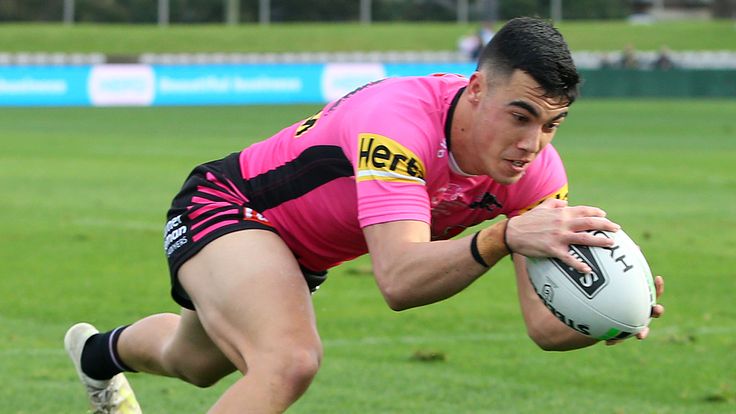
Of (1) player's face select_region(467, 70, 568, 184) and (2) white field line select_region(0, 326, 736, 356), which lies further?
(2) white field line select_region(0, 326, 736, 356)

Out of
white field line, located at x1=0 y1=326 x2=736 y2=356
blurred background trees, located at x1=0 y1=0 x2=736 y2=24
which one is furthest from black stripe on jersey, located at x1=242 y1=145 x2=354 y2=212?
blurred background trees, located at x1=0 y1=0 x2=736 y2=24

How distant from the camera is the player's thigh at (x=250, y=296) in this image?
5.11 m

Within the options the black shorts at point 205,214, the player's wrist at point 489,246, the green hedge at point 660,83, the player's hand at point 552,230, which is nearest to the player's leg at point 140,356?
the black shorts at point 205,214

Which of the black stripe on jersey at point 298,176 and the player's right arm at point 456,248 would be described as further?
the black stripe on jersey at point 298,176

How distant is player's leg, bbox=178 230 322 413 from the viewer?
498 centimetres

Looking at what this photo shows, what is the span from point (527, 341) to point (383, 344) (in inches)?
38.0

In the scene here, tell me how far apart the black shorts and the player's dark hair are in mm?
1199

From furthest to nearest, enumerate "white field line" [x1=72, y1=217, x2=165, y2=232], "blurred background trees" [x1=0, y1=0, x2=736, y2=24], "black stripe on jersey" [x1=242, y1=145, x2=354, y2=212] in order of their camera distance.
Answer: "blurred background trees" [x1=0, y1=0, x2=736, y2=24], "white field line" [x1=72, y1=217, x2=165, y2=232], "black stripe on jersey" [x1=242, y1=145, x2=354, y2=212]

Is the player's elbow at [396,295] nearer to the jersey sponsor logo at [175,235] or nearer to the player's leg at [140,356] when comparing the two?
the jersey sponsor logo at [175,235]

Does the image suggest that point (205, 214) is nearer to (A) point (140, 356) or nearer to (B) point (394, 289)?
(B) point (394, 289)

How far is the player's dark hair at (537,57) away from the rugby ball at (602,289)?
58 cm

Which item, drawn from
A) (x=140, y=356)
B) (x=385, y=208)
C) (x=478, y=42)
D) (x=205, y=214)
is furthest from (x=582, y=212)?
(x=478, y=42)

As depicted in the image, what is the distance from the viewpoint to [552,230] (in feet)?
15.6

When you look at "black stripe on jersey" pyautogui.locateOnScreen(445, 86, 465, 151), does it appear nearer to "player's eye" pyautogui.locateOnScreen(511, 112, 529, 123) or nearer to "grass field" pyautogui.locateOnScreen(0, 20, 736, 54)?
"player's eye" pyautogui.locateOnScreen(511, 112, 529, 123)
